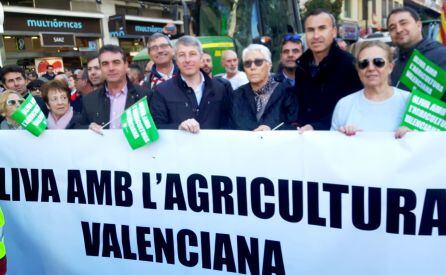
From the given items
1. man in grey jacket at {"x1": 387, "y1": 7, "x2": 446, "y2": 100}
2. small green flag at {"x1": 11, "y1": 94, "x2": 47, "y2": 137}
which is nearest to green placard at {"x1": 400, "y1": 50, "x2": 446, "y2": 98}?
man in grey jacket at {"x1": 387, "y1": 7, "x2": 446, "y2": 100}

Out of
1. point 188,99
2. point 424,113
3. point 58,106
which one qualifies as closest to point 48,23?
point 58,106

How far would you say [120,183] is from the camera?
10.0ft

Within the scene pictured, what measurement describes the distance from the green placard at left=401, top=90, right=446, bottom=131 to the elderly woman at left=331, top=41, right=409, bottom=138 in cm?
11

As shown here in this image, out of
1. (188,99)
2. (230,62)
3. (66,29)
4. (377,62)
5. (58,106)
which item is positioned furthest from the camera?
(66,29)

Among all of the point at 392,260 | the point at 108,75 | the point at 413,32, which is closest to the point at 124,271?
the point at 108,75

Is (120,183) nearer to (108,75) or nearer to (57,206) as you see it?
(57,206)

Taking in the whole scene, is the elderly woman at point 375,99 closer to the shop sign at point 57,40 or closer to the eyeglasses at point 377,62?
the eyeglasses at point 377,62

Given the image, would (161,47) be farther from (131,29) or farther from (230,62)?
(131,29)

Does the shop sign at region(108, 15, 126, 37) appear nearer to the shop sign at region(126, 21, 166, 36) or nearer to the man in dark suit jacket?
the shop sign at region(126, 21, 166, 36)

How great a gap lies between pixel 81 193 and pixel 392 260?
214 cm

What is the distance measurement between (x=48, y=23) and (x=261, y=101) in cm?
1374

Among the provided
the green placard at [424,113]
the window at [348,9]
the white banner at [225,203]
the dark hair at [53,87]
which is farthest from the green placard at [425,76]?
the window at [348,9]

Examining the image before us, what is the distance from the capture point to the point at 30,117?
321 cm

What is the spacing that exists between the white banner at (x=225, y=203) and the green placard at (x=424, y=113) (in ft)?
0.24
